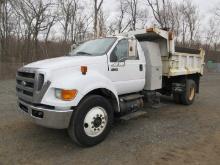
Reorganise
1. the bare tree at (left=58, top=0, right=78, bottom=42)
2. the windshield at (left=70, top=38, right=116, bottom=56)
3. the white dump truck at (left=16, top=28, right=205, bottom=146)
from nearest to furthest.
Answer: the white dump truck at (left=16, top=28, right=205, bottom=146), the windshield at (left=70, top=38, right=116, bottom=56), the bare tree at (left=58, top=0, right=78, bottom=42)

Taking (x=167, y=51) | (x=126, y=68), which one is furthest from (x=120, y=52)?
(x=167, y=51)

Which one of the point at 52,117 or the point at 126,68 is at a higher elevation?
the point at 126,68

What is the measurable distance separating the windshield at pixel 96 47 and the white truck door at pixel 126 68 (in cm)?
19

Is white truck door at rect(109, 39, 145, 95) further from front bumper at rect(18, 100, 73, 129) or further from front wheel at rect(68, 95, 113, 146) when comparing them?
front bumper at rect(18, 100, 73, 129)

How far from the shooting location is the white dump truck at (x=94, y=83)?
14.4ft

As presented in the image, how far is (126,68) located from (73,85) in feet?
6.16

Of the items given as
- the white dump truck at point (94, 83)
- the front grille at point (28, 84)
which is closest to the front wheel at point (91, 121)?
the white dump truck at point (94, 83)

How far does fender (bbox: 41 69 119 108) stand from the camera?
171 inches

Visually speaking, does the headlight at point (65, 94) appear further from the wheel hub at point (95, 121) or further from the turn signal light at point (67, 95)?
the wheel hub at point (95, 121)

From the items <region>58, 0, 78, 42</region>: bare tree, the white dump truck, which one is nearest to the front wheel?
the white dump truck

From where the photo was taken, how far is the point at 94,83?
4820 mm

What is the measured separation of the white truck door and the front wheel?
80 cm

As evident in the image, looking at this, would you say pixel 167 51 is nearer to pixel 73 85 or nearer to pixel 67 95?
pixel 73 85

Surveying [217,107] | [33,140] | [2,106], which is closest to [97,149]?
[33,140]
